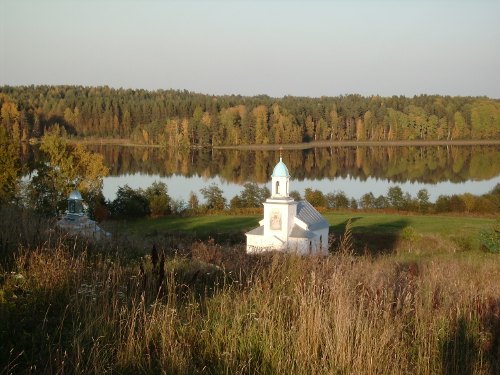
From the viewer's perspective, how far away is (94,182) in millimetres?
29594

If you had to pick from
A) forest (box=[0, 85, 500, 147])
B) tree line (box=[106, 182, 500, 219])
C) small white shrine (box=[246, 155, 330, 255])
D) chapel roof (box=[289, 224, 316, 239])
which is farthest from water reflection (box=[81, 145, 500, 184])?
chapel roof (box=[289, 224, 316, 239])

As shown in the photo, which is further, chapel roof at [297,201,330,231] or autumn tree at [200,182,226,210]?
autumn tree at [200,182,226,210]

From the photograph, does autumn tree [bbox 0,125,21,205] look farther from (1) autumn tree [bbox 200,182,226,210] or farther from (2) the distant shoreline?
(2) the distant shoreline

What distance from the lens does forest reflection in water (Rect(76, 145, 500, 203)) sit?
46.9 metres

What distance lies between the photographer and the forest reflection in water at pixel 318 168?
4691 cm

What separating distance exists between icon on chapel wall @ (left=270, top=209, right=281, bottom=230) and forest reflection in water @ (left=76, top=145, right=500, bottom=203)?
21606 millimetres

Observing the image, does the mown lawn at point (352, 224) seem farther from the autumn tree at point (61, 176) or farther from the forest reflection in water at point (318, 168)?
the forest reflection in water at point (318, 168)

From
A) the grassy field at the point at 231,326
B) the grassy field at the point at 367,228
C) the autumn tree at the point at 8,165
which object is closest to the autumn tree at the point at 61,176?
the autumn tree at the point at 8,165

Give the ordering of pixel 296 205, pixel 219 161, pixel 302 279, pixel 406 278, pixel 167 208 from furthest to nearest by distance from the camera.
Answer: pixel 219 161 → pixel 167 208 → pixel 296 205 → pixel 406 278 → pixel 302 279

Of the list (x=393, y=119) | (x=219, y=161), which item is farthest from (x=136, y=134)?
(x=393, y=119)

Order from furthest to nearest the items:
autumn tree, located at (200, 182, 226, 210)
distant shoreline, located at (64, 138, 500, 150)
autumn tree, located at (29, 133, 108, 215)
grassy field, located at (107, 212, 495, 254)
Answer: distant shoreline, located at (64, 138, 500, 150) → autumn tree, located at (200, 182, 226, 210) → autumn tree, located at (29, 133, 108, 215) → grassy field, located at (107, 212, 495, 254)

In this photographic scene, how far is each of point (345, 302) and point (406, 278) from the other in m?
1.74

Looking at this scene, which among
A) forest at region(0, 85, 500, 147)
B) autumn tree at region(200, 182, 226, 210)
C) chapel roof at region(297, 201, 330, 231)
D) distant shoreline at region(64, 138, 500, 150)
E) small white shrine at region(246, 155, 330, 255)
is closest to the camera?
small white shrine at region(246, 155, 330, 255)

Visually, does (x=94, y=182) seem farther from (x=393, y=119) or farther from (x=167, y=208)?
(x=393, y=119)
